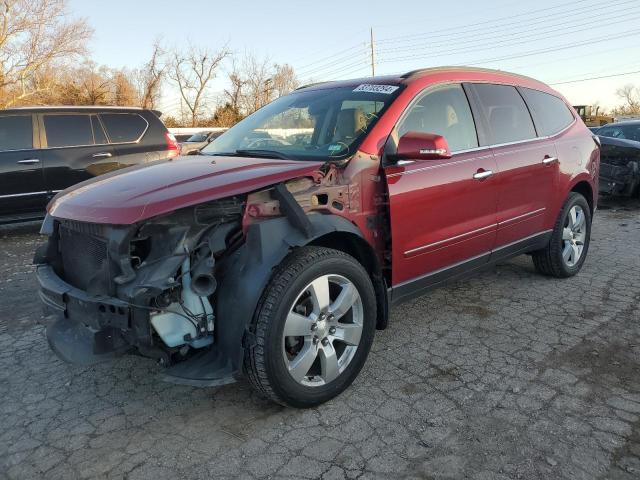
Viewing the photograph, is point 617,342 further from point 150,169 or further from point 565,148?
point 150,169

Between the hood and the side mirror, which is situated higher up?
the side mirror

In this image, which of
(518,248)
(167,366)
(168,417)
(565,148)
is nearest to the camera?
(167,366)

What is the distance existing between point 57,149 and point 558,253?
657 cm

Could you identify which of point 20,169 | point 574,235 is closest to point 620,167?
point 574,235

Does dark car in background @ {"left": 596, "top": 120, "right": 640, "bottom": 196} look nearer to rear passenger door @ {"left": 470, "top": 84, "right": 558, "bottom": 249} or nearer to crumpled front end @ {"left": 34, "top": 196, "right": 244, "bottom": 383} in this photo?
rear passenger door @ {"left": 470, "top": 84, "right": 558, "bottom": 249}

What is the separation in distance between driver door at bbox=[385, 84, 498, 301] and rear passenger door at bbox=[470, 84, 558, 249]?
0.14m

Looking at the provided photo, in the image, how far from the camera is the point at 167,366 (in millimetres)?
2490

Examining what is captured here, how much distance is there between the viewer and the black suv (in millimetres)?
6859

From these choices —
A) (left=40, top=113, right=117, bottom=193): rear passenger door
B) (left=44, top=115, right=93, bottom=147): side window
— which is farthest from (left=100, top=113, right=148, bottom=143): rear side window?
(left=44, top=115, right=93, bottom=147): side window

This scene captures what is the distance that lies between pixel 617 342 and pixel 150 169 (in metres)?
3.31

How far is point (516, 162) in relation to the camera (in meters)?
3.96

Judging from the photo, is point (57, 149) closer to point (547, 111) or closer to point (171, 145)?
point (171, 145)

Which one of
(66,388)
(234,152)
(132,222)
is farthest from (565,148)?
(66,388)

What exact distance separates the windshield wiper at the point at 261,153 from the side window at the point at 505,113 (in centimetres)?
168
